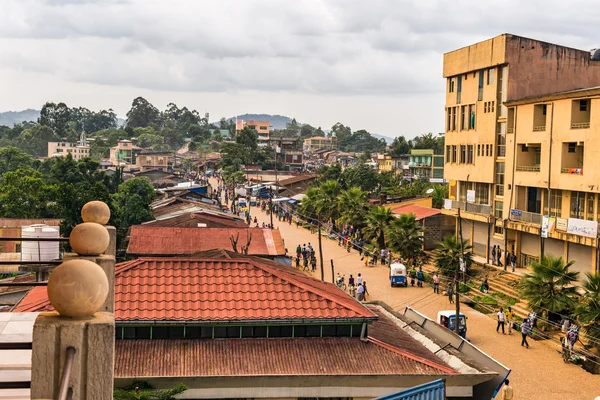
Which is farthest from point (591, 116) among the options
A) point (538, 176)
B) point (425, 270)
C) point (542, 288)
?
point (425, 270)

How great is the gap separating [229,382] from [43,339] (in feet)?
33.0

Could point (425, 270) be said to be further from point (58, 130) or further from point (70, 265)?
point (58, 130)

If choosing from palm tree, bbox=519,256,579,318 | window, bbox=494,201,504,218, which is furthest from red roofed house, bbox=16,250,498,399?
window, bbox=494,201,504,218

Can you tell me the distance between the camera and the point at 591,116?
3052cm

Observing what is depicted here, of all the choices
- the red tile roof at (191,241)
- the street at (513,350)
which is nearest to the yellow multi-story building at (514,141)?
the street at (513,350)

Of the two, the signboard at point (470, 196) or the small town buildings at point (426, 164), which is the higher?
the small town buildings at point (426, 164)

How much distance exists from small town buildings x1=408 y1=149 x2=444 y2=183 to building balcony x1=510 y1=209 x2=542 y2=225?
4760 centimetres

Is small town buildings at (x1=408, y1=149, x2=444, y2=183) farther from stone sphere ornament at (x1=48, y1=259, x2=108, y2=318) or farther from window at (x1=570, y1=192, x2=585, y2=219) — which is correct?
stone sphere ornament at (x1=48, y1=259, x2=108, y2=318)

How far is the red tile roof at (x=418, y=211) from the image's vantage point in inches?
1774

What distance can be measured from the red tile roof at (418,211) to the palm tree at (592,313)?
816 inches

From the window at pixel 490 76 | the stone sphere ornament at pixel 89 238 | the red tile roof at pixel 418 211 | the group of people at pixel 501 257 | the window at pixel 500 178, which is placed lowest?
the group of people at pixel 501 257

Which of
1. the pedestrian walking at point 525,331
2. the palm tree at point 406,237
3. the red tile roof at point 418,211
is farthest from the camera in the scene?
the red tile roof at point 418,211

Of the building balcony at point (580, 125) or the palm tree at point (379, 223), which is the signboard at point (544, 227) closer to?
the building balcony at point (580, 125)

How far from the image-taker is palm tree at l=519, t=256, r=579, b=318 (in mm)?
25828
